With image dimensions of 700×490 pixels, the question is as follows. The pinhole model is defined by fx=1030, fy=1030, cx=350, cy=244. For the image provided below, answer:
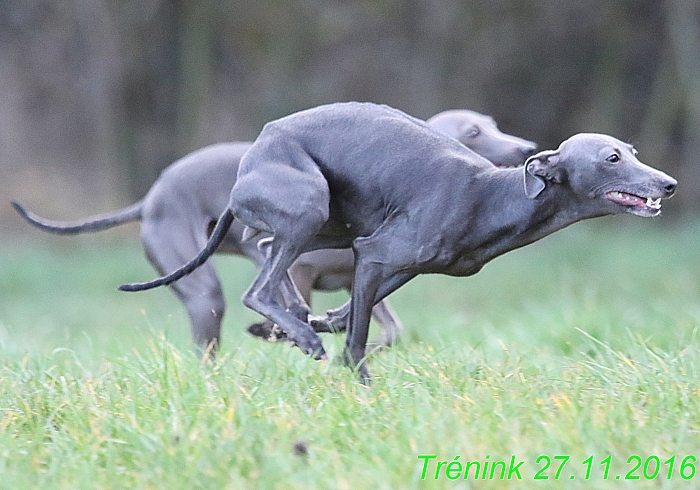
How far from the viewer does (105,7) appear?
14906 millimetres

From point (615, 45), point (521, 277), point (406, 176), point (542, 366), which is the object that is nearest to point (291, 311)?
point (406, 176)

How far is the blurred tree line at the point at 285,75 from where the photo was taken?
1537 cm

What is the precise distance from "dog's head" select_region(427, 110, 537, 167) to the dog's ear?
3.57ft

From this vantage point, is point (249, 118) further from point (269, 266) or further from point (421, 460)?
point (421, 460)

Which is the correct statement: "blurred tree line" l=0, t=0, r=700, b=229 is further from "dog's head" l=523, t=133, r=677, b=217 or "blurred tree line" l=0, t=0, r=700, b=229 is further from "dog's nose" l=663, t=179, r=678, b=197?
"dog's nose" l=663, t=179, r=678, b=197

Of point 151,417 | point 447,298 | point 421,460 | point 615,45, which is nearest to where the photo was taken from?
point 421,460

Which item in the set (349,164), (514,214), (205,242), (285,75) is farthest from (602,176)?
(285,75)

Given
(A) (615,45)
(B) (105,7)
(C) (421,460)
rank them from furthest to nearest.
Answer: (A) (615,45)
(B) (105,7)
(C) (421,460)

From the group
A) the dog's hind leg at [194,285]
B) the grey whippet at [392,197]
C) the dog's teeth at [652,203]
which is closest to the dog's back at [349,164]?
the grey whippet at [392,197]

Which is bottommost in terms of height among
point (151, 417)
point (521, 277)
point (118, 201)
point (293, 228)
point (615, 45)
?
point (118, 201)

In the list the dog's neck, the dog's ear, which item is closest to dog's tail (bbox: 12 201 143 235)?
the dog's neck

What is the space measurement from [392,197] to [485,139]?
1.21m

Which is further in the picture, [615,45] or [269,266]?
[615,45]

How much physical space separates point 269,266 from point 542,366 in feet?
4.21
